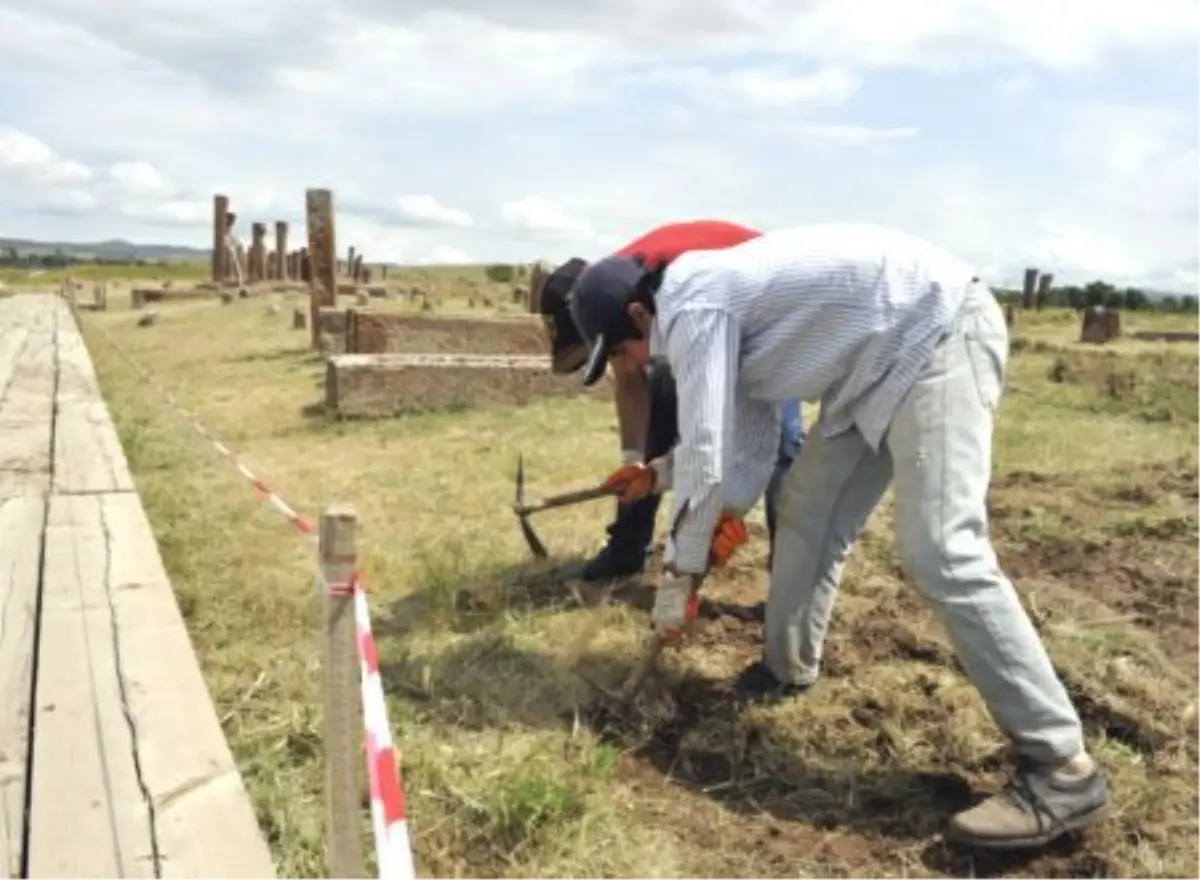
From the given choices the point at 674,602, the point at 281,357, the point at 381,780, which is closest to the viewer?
the point at 381,780

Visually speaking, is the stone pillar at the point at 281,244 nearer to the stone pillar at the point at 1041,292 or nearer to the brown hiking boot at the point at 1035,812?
the stone pillar at the point at 1041,292

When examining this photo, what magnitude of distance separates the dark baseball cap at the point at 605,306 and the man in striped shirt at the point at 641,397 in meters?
0.14

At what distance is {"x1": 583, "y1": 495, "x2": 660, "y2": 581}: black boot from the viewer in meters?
4.68

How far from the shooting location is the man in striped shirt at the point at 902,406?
2748 millimetres

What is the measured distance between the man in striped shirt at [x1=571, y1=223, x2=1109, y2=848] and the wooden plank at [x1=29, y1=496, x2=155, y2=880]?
1.35m

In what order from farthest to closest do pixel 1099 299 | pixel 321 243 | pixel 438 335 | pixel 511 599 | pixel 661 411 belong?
pixel 1099 299
pixel 321 243
pixel 438 335
pixel 511 599
pixel 661 411

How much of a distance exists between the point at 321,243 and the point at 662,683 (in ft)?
36.4

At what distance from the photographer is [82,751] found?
268cm

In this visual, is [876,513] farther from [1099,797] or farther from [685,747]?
Answer: [1099,797]

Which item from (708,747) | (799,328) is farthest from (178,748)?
(799,328)

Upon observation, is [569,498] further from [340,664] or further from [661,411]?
[340,664]


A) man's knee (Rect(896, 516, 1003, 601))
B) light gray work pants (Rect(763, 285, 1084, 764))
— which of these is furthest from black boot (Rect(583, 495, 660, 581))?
man's knee (Rect(896, 516, 1003, 601))

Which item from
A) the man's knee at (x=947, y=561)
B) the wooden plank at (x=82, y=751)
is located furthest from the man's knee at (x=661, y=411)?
the wooden plank at (x=82, y=751)

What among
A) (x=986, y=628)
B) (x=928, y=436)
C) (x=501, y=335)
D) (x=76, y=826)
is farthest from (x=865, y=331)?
(x=501, y=335)
